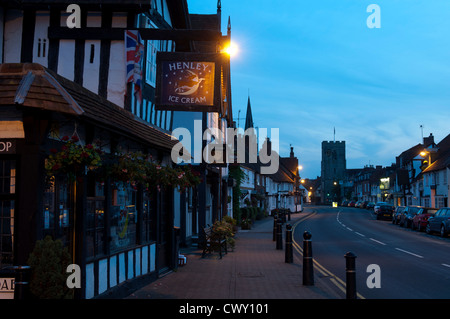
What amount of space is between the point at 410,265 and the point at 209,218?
14.7 meters

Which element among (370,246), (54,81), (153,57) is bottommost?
(370,246)

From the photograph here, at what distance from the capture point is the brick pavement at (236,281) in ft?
34.2

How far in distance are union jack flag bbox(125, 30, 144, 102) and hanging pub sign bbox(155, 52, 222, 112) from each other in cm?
203

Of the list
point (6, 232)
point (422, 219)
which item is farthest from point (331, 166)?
point (6, 232)

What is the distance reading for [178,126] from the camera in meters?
21.3

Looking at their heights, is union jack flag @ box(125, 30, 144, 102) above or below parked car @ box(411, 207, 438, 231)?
above

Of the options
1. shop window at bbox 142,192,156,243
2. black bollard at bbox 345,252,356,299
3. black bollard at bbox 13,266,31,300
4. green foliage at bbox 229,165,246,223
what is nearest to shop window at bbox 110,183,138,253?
shop window at bbox 142,192,156,243

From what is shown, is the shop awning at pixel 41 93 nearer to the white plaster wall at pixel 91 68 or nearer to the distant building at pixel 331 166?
the white plaster wall at pixel 91 68

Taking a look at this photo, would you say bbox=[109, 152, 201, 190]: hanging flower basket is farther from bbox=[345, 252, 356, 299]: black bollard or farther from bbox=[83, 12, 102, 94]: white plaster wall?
bbox=[345, 252, 356, 299]: black bollard

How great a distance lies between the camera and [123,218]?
10.8 meters

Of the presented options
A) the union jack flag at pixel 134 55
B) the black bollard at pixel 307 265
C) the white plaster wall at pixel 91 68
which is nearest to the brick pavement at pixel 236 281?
the black bollard at pixel 307 265

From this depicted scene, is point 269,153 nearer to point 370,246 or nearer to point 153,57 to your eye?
point 370,246

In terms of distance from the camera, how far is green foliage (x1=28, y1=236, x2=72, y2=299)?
6855 millimetres
